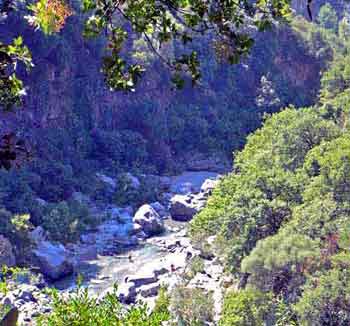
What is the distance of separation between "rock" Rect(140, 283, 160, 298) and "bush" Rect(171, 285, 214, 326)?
350cm

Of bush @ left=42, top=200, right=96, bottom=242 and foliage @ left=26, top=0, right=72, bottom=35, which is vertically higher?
foliage @ left=26, top=0, right=72, bottom=35

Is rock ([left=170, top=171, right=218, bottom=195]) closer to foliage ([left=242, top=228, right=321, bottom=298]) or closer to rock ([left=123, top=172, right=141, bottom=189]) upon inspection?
rock ([left=123, top=172, right=141, bottom=189])

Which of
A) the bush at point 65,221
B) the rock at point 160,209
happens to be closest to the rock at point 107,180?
the rock at point 160,209

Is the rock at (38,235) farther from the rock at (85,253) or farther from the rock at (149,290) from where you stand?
the rock at (149,290)

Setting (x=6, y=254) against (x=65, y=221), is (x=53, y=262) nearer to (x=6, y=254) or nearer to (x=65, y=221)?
(x=6, y=254)

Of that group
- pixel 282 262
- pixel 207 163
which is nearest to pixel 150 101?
pixel 207 163

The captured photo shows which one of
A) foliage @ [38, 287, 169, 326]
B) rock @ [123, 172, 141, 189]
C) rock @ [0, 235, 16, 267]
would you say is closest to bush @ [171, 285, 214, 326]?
rock @ [0, 235, 16, 267]

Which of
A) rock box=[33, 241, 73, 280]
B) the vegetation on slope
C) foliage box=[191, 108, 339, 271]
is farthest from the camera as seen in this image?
rock box=[33, 241, 73, 280]

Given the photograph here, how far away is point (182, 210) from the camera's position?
114 feet

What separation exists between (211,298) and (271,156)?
23.4ft

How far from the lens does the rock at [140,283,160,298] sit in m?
24.0

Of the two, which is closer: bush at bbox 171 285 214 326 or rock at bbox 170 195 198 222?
bush at bbox 171 285 214 326

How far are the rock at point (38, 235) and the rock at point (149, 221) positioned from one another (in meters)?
5.03

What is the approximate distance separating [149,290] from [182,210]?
427 inches
